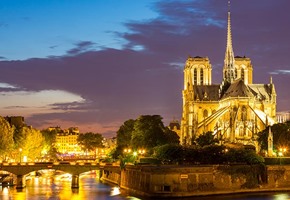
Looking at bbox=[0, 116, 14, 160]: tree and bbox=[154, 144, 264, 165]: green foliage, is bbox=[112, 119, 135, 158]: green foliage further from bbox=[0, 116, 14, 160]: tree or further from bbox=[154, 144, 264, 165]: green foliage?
bbox=[154, 144, 264, 165]: green foliage

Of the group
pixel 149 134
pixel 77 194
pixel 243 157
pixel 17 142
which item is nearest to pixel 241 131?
pixel 149 134

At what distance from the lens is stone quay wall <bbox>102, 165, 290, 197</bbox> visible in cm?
7981

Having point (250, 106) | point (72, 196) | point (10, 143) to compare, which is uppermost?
point (250, 106)

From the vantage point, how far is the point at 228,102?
496 ft

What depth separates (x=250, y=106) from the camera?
147m

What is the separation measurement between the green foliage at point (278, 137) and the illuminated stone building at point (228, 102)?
1469cm

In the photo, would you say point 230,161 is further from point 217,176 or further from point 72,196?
point 72,196

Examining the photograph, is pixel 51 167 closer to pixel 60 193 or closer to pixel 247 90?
pixel 60 193

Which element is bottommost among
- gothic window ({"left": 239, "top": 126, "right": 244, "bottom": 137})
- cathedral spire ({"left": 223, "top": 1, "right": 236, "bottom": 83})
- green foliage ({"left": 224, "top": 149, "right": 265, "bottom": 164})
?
green foliage ({"left": 224, "top": 149, "right": 265, "bottom": 164})

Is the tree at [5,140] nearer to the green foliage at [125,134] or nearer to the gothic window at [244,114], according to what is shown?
the green foliage at [125,134]

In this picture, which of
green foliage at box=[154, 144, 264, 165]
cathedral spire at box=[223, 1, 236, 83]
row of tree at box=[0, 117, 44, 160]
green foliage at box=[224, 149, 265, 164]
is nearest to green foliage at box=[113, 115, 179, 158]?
row of tree at box=[0, 117, 44, 160]

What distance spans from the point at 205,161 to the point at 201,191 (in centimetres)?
1308

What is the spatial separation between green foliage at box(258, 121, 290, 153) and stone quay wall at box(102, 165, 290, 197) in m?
21.7

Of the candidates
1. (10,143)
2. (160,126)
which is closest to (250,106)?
(160,126)
